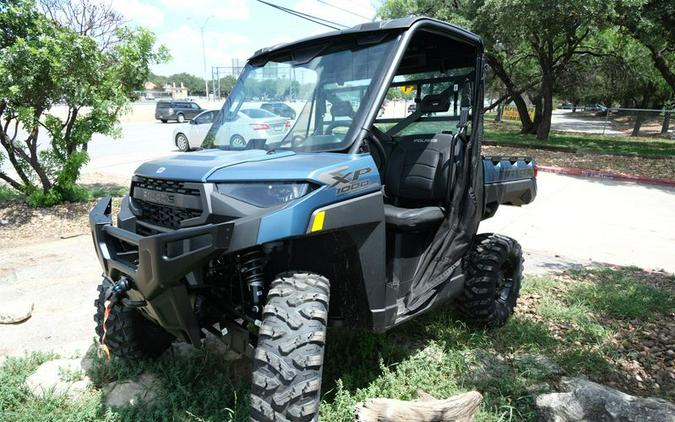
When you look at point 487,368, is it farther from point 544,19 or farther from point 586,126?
point 586,126

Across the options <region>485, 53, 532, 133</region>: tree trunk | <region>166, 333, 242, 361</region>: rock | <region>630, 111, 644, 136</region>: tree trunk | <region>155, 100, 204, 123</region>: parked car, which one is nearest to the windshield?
<region>166, 333, 242, 361</region>: rock

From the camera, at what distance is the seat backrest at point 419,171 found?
145 inches

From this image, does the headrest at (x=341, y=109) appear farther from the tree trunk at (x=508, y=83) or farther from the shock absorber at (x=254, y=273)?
the tree trunk at (x=508, y=83)

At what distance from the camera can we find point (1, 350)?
3.94 meters

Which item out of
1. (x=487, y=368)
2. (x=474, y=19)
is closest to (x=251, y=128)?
(x=487, y=368)

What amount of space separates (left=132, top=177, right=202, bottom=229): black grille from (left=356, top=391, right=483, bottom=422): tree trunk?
4.68ft

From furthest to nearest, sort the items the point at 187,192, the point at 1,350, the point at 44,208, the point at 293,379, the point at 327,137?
the point at 44,208 < the point at 1,350 < the point at 327,137 < the point at 187,192 < the point at 293,379

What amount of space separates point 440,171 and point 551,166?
12234mm

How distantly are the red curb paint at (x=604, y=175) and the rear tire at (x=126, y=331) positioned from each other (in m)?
12.8

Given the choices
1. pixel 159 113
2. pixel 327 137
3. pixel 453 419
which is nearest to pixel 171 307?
pixel 327 137

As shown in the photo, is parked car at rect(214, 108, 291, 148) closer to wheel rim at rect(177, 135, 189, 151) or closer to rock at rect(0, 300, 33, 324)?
rock at rect(0, 300, 33, 324)

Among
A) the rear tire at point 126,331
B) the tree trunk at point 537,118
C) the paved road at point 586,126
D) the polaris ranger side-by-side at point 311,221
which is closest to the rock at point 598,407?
the polaris ranger side-by-side at point 311,221

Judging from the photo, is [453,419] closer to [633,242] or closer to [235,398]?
[235,398]

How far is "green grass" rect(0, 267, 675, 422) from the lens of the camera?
301 cm
